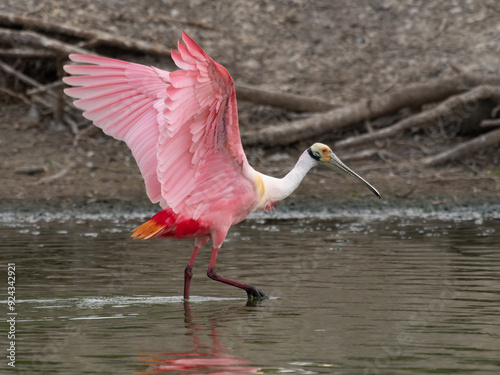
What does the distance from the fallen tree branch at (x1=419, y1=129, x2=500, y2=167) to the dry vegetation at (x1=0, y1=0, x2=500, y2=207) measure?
0.06 ft

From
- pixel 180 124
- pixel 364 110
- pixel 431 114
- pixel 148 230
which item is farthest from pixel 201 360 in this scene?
pixel 364 110

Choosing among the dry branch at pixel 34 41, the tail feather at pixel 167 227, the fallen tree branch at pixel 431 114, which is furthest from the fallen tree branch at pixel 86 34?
the tail feather at pixel 167 227

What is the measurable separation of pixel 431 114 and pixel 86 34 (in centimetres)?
512

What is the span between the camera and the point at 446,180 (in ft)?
41.8

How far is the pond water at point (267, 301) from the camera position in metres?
4.87

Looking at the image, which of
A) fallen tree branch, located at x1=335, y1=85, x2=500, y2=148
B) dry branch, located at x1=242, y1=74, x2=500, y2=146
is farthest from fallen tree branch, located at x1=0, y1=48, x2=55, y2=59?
fallen tree branch, located at x1=335, y1=85, x2=500, y2=148

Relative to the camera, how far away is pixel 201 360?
4.86 meters

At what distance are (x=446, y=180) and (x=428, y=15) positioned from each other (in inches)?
180

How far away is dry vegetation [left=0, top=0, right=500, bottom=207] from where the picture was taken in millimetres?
13047

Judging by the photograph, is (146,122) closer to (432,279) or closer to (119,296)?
(119,296)

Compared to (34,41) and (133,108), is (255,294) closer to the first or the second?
(133,108)

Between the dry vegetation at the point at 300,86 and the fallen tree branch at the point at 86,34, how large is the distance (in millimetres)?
21

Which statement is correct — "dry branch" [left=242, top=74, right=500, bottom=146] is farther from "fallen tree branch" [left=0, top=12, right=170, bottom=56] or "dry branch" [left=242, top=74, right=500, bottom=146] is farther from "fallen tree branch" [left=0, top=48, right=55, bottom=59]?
"fallen tree branch" [left=0, top=48, right=55, bottom=59]

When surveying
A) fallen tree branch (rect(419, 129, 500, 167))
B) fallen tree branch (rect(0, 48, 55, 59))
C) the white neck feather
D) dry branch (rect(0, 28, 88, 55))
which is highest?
dry branch (rect(0, 28, 88, 55))
